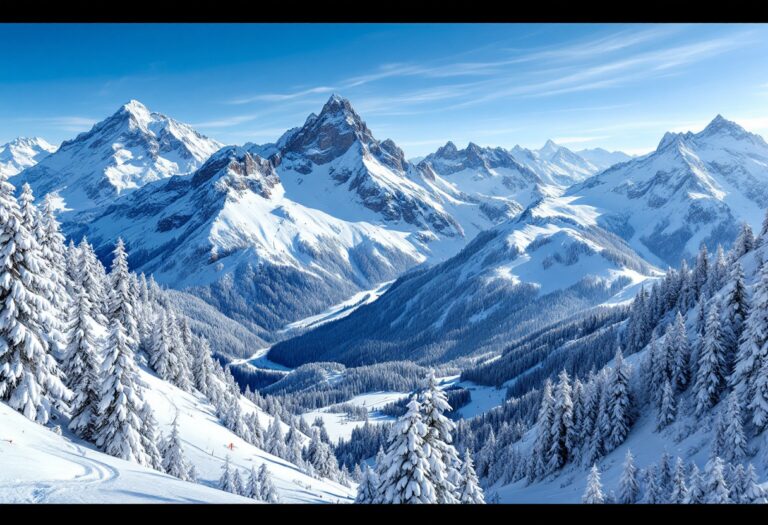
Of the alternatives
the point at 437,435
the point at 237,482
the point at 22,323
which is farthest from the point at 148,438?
the point at 437,435

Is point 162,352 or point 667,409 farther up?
point 162,352

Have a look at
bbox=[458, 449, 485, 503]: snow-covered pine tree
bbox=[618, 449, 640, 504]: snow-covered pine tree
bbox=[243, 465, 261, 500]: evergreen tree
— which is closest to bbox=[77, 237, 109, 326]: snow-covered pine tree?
bbox=[243, 465, 261, 500]: evergreen tree

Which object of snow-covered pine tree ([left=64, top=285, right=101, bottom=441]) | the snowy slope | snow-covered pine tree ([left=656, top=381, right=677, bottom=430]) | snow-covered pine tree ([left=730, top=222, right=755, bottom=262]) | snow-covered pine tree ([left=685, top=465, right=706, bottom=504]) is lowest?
the snowy slope

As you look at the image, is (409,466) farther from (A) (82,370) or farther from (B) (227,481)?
(B) (227,481)

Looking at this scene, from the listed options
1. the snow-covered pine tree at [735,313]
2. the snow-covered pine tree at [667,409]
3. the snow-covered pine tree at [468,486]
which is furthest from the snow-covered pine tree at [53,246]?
the snow-covered pine tree at [735,313]

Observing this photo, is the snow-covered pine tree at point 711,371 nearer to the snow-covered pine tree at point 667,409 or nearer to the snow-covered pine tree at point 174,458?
the snow-covered pine tree at point 667,409

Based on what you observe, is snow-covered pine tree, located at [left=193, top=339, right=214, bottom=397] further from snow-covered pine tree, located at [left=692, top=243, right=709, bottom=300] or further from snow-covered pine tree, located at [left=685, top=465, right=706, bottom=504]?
snow-covered pine tree, located at [left=692, top=243, right=709, bottom=300]
